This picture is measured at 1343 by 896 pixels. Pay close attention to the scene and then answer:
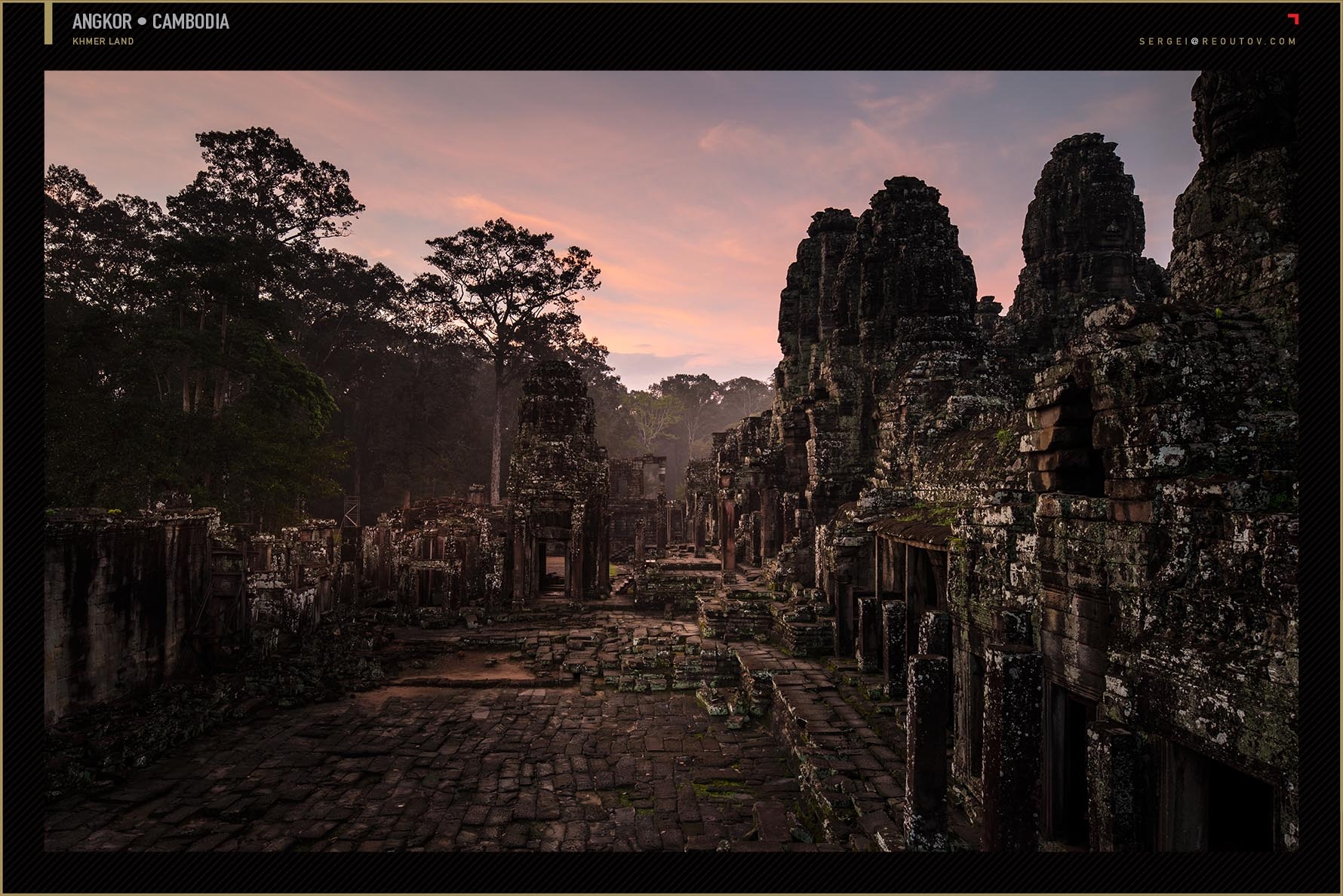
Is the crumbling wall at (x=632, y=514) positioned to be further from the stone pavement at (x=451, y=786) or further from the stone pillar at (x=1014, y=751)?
the stone pillar at (x=1014, y=751)

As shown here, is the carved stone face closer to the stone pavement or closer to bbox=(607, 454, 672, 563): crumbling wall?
the stone pavement

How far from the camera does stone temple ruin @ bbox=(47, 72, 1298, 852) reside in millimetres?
3631

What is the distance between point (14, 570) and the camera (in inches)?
118

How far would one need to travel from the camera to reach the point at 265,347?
730 inches

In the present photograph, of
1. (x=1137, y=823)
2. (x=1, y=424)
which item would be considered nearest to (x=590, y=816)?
(x=1137, y=823)

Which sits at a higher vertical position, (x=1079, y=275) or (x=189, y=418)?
(x=1079, y=275)

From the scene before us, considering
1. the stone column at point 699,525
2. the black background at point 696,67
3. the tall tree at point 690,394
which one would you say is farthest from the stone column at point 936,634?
the tall tree at point 690,394

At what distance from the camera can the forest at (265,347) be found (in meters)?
14.9

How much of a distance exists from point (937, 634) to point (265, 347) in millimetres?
19582

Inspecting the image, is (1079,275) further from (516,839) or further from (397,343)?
(397,343)

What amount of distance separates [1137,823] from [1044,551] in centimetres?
179

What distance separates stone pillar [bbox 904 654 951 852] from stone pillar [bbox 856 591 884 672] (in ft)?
15.0

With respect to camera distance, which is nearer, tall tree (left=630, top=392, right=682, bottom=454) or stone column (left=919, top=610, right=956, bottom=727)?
stone column (left=919, top=610, right=956, bottom=727)

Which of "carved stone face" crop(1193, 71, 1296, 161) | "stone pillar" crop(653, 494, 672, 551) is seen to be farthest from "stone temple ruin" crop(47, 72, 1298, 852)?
"stone pillar" crop(653, 494, 672, 551)
